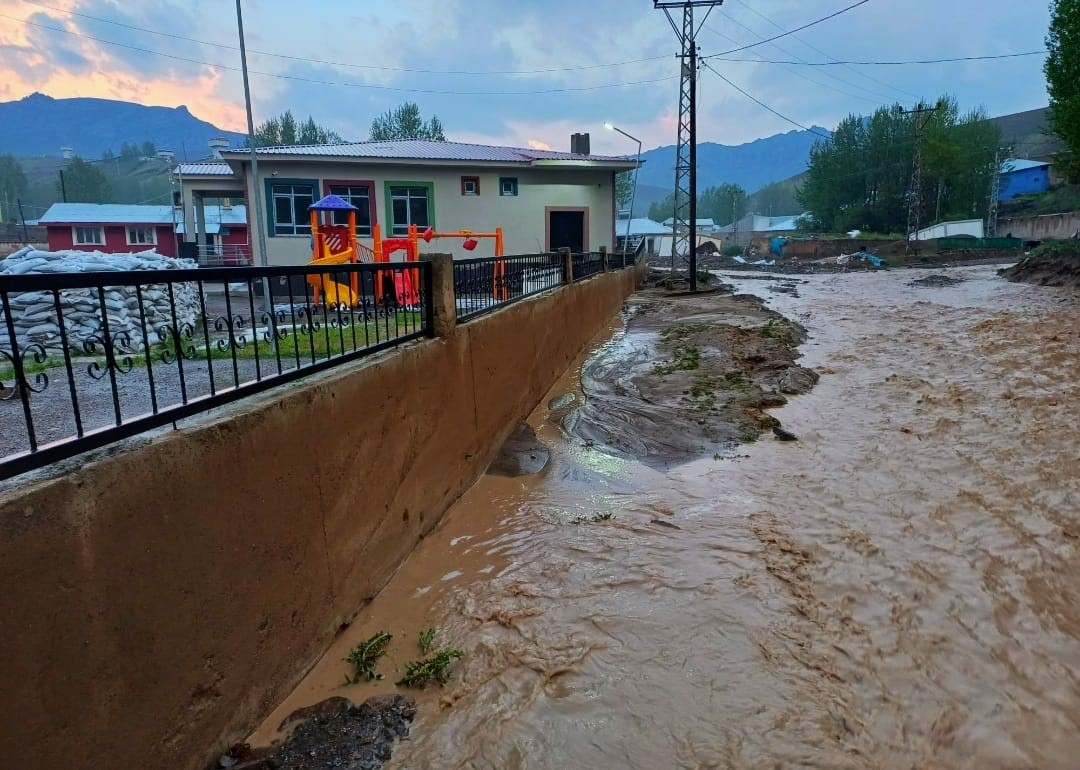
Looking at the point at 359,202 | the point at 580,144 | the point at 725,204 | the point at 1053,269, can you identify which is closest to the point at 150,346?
the point at 359,202

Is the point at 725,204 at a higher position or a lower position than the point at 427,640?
higher

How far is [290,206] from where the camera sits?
19.6 meters

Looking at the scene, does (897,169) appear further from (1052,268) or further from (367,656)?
(367,656)

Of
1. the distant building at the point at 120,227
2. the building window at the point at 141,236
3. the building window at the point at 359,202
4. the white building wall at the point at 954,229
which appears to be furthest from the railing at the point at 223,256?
the white building wall at the point at 954,229

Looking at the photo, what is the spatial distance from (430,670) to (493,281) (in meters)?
4.85

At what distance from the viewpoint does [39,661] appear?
179cm

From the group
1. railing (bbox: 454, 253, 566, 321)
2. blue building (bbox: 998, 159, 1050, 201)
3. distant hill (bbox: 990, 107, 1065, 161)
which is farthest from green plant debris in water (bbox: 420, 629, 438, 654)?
distant hill (bbox: 990, 107, 1065, 161)

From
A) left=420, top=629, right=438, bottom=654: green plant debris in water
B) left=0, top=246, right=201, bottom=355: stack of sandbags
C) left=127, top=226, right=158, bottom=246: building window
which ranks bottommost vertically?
left=420, top=629, right=438, bottom=654: green plant debris in water

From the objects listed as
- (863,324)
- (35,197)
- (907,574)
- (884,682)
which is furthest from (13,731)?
(35,197)

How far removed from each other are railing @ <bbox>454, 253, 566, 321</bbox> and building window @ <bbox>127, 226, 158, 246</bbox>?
40.4 meters

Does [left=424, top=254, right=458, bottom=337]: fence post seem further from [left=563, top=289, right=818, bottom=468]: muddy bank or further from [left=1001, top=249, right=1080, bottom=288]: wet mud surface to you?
[left=1001, top=249, right=1080, bottom=288]: wet mud surface

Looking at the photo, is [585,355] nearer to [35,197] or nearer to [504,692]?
[504,692]

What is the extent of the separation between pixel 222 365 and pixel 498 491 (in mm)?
2982

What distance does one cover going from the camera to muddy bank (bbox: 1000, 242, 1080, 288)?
20516 millimetres
